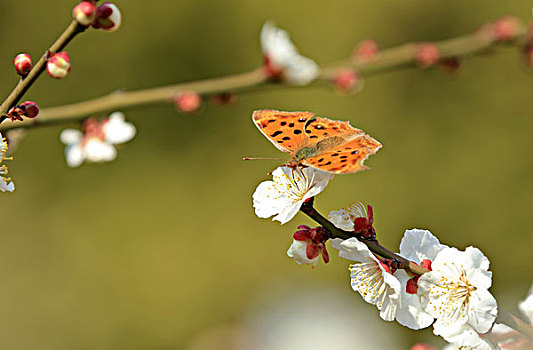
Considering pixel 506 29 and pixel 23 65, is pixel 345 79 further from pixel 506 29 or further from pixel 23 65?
pixel 23 65

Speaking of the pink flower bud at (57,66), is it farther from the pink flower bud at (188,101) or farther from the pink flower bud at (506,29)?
the pink flower bud at (506,29)

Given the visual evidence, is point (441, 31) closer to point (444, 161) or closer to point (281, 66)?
point (444, 161)

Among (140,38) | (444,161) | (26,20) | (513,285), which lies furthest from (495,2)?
(26,20)

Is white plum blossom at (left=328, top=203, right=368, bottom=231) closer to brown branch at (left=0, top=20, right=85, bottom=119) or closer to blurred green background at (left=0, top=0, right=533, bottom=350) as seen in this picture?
brown branch at (left=0, top=20, right=85, bottom=119)

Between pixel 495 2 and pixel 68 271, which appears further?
pixel 495 2

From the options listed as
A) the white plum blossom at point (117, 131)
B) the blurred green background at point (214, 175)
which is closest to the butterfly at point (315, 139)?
the white plum blossom at point (117, 131)

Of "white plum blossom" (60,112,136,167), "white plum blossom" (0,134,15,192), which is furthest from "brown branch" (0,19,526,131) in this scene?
"white plum blossom" (60,112,136,167)
